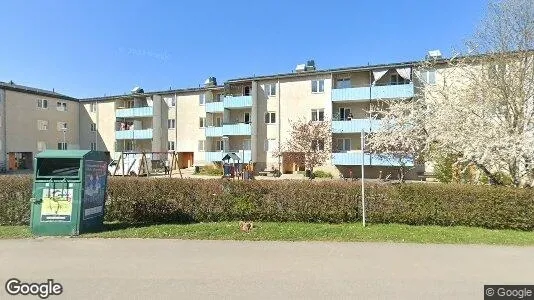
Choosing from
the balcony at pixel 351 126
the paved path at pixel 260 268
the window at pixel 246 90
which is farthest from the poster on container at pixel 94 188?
the window at pixel 246 90

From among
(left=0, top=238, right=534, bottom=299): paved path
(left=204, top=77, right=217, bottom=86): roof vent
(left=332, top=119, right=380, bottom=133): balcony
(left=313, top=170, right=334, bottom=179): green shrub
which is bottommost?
(left=0, top=238, right=534, bottom=299): paved path

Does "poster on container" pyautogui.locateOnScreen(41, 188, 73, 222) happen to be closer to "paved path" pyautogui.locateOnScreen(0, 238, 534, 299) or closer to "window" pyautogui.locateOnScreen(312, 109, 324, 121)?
"paved path" pyautogui.locateOnScreen(0, 238, 534, 299)

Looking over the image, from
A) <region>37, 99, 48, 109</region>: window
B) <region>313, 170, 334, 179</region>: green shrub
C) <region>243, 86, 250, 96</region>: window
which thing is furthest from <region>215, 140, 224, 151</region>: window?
<region>37, 99, 48, 109</region>: window

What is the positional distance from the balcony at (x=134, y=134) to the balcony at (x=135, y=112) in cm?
200

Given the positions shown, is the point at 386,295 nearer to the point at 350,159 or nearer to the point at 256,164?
the point at 350,159

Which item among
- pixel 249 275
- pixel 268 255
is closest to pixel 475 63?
pixel 268 255

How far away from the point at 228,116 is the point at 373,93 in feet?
51.2

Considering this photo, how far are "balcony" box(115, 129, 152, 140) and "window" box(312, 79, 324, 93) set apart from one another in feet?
68.5

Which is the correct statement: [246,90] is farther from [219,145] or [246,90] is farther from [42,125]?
[42,125]

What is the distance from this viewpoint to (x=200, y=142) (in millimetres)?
38594

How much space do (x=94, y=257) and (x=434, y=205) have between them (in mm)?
7804

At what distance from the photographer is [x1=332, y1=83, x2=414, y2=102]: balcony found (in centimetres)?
2575

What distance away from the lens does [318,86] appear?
31.7 meters

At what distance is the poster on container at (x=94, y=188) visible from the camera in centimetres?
764
